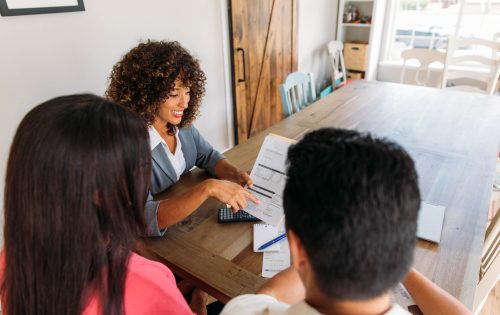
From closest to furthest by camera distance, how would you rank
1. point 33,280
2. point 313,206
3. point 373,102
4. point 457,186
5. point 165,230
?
point 313,206
point 33,280
point 165,230
point 457,186
point 373,102

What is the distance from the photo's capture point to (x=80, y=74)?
1866mm

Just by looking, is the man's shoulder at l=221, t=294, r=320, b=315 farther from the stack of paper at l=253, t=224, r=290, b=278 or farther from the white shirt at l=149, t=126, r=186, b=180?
the white shirt at l=149, t=126, r=186, b=180

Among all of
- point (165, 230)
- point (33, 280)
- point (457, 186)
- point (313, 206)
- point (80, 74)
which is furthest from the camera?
point (80, 74)

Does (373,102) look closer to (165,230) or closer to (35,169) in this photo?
(165,230)

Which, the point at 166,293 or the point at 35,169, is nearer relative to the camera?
the point at 35,169

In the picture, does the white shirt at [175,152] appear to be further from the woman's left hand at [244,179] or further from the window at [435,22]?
the window at [435,22]

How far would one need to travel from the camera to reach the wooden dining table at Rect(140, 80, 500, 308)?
2.95ft

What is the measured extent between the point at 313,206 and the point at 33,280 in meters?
0.50

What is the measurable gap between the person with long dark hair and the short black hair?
310mm

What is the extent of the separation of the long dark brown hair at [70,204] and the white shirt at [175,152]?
628 mm

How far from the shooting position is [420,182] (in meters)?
1.29

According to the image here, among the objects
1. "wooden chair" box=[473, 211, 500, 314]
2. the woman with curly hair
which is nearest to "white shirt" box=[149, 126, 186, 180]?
the woman with curly hair

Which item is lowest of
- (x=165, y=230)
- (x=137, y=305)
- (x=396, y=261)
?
(x=165, y=230)

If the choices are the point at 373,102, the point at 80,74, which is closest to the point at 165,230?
the point at 80,74
